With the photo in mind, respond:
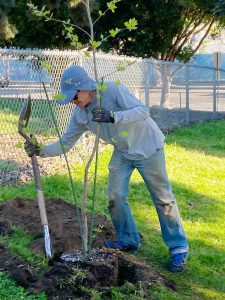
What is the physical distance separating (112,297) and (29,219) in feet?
5.81

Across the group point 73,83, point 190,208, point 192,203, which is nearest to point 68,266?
point 73,83

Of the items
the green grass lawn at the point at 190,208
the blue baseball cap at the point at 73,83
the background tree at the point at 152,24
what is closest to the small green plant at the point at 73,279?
the green grass lawn at the point at 190,208

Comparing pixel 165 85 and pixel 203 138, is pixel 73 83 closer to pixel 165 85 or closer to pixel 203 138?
pixel 203 138

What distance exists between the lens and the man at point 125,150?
200 inches

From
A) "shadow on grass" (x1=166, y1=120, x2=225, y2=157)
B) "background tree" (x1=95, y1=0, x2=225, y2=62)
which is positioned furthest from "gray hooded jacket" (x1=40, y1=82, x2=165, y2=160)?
"background tree" (x1=95, y1=0, x2=225, y2=62)

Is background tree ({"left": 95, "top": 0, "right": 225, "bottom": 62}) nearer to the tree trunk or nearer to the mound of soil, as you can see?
the tree trunk

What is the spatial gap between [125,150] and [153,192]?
0.43 meters

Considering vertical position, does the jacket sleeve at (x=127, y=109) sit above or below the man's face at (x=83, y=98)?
below

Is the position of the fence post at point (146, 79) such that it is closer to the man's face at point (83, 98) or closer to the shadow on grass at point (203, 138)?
the shadow on grass at point (203, 138)

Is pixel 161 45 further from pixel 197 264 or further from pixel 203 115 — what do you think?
pixel 197 264

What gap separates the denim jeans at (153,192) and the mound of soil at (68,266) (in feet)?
1.15

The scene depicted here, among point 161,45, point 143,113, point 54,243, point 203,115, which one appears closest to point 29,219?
point 54,243

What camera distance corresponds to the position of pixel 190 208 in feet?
25.7

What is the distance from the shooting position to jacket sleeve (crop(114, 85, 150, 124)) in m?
4.86
